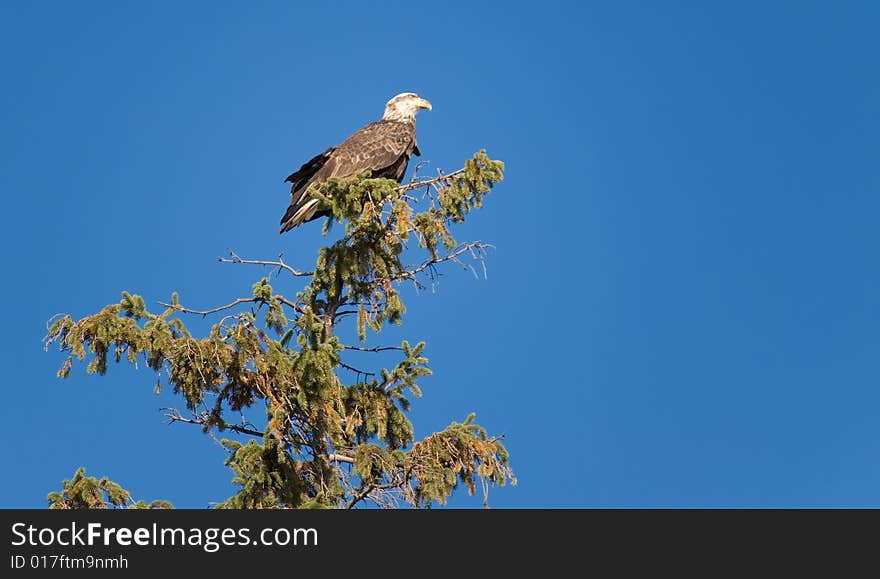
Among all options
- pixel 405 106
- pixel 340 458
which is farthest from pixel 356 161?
pixel 340 458

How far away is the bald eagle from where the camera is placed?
18016 millimetres

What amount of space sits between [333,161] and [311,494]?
231 inches

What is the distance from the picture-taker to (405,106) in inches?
850

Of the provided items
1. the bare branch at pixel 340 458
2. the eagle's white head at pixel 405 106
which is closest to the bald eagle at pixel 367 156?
the eagle's white head at pixel 405 106

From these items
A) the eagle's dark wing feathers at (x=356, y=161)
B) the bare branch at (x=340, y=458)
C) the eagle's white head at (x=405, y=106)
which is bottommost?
the bare branch at (x=340, y=458)

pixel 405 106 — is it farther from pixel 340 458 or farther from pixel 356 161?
→ pixel 340 458

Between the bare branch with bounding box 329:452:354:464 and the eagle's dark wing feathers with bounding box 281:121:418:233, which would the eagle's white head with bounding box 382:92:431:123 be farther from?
the bare branch with bounding box 329:452:354:464

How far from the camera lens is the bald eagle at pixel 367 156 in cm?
1802

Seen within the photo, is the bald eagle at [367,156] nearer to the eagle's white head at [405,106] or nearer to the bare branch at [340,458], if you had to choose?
the eagle's white head at [405,106]

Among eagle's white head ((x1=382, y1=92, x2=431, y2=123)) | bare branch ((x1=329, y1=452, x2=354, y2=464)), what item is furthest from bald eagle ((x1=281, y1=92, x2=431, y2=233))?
bare branch ((x1=329, y1=452, x2=354, y2=464))

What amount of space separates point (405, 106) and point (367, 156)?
208cm

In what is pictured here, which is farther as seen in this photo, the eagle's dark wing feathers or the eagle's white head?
the eagle's white head
